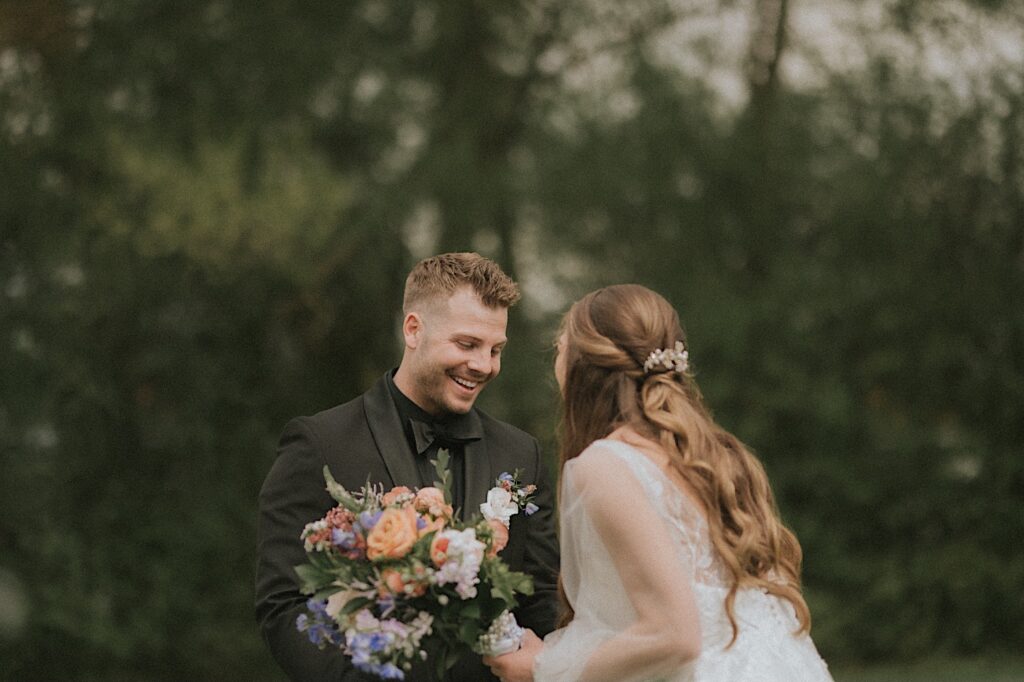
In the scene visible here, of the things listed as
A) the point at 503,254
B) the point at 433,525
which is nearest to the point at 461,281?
the point at 433,525

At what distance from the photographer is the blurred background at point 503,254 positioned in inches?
362

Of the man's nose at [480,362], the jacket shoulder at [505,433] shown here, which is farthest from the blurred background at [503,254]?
the man's nose at [480,362]

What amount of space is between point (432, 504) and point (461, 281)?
2.61ft

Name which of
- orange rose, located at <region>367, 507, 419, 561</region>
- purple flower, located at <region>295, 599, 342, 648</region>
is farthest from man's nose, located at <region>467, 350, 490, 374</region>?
purple flower, located at <region>295, 599, 342, 648</region>

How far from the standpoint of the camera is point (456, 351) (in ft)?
12.9

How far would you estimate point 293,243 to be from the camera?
9.70 meters

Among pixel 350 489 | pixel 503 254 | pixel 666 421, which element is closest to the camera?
pixel 666 421

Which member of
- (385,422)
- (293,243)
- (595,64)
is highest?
(595,64)

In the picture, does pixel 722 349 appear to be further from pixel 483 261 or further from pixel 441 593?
pixel 441 593

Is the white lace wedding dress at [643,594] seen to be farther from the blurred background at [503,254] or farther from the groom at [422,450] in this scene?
the blurred background at [503,254]

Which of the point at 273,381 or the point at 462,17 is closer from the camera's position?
the point at 273,381

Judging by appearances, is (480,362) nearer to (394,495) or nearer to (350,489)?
(350,489)

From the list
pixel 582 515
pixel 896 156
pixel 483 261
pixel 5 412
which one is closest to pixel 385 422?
pixel 483 261

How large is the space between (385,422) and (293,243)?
5.91 meters
